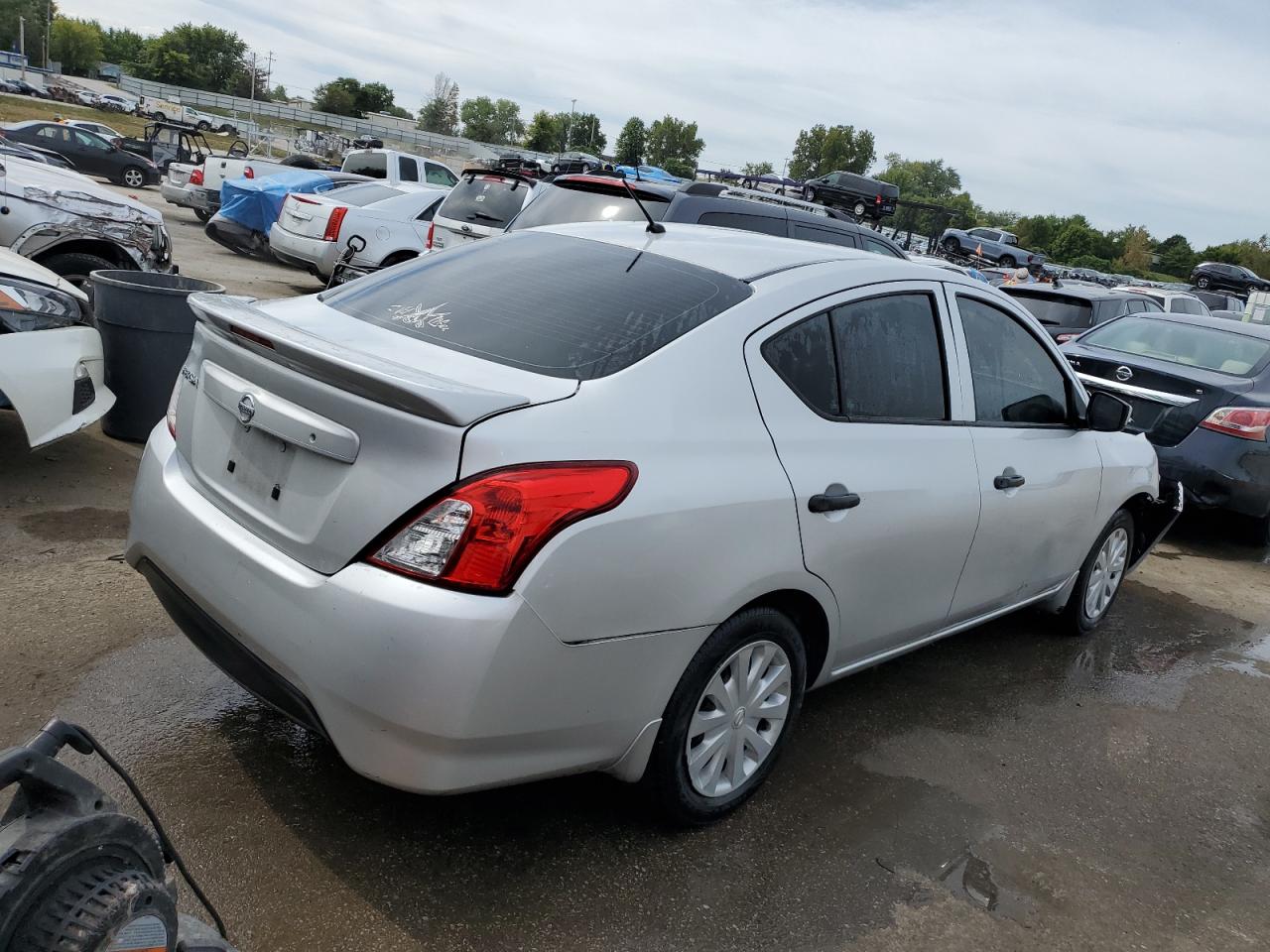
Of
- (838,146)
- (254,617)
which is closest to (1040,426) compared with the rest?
(254,617)

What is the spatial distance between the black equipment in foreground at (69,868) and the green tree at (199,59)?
124149 mm

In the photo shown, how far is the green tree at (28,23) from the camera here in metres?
108

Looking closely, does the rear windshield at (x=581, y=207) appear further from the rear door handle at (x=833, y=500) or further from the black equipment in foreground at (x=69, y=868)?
the black equipment in foreground at (x=69, y=868)

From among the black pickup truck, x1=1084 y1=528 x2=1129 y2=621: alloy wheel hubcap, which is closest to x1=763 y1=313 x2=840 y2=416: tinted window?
x1=1084 y1=528 x2=1129 y2=621: alloy wheel hubcap

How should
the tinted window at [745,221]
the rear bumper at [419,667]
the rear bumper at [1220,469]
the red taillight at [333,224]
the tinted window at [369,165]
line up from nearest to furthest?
the rear bumper at [419,667] → the rear bumper at [1220,469] → the tinted window at [745,221] → the red taillight at [333,224] → the tinted window at [369,165]

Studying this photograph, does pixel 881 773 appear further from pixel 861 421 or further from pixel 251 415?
pixel 251 415

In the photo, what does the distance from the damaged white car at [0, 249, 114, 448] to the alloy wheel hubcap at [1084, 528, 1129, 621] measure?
16.7 feet

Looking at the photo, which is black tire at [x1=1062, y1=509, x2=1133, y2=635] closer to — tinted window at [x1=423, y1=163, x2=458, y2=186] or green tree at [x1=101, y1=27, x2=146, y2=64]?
tinted window at [x1=423, y1=163, x2=458, y2=186]

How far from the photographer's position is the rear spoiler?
7.32 feet

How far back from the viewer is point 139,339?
17.9ft

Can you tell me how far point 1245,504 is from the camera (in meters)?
6.70

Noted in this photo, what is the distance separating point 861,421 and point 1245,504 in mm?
4973

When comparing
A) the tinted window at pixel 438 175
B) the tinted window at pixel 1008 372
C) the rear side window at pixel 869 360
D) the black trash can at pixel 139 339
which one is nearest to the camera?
the rear side window at pixel 869 360

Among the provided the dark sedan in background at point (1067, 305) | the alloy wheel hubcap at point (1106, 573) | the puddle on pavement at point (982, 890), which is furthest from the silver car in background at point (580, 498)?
the dark sedan in background at point (1067, 305)
